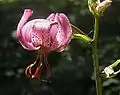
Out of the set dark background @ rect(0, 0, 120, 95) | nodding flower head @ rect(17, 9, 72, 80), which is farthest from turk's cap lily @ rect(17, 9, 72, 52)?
dark background @ rect(0, 0, 120, 95)

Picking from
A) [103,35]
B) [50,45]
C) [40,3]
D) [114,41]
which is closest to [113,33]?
[103,35]

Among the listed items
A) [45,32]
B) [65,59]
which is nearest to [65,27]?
[45,32]

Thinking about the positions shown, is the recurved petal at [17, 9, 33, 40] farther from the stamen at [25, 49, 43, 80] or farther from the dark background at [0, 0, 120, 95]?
the dark background at [0, 0, 120, 95]

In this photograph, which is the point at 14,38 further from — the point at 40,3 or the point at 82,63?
the point at 82,63

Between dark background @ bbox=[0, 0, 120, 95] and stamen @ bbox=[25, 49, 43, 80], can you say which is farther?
dark background @ bbox=[0, 0, 120, 95]

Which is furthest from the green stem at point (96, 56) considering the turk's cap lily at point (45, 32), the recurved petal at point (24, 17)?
the recurved petal at point (24, 17)

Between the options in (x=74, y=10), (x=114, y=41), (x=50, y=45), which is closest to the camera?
(x=50, y=45)

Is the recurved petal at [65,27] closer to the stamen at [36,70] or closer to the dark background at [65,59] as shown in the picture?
the stamen at [36,70]
